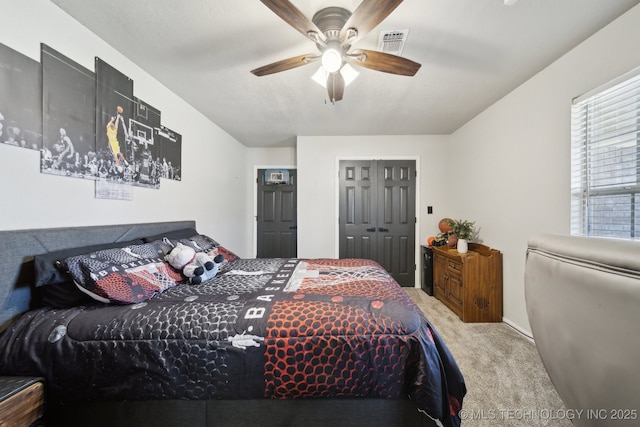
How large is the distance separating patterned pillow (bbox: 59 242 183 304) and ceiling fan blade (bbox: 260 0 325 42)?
65.0 inches

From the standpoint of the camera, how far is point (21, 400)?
920 millimetres

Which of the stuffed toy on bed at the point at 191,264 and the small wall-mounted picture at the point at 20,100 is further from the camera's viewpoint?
the stuffed toy on bed at the point at 191,264

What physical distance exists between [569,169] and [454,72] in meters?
1.25

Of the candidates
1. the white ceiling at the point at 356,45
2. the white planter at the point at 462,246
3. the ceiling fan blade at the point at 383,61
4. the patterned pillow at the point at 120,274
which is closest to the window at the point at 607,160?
the white ceiling at the point at 356,45

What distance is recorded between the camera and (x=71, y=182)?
58.8 inches

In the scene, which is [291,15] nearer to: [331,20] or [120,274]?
[331,20]

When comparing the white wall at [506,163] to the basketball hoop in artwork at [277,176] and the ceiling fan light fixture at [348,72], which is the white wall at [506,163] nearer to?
the basketball hoop in artwork at [277,176]

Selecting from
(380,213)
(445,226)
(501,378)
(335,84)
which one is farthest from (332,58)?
(445,226)

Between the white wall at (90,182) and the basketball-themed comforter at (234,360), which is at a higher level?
the white wall at (90,182)

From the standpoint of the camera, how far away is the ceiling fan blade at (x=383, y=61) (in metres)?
1.54

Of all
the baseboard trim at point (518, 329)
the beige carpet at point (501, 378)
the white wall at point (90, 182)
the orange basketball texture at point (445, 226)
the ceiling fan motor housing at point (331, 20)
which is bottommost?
the beige carpet at point (501, 378)

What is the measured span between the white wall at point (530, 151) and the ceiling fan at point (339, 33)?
51.8 inches

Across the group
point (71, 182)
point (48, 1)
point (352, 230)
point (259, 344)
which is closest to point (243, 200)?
point (352, 230)

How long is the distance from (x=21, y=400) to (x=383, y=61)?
255 cm
